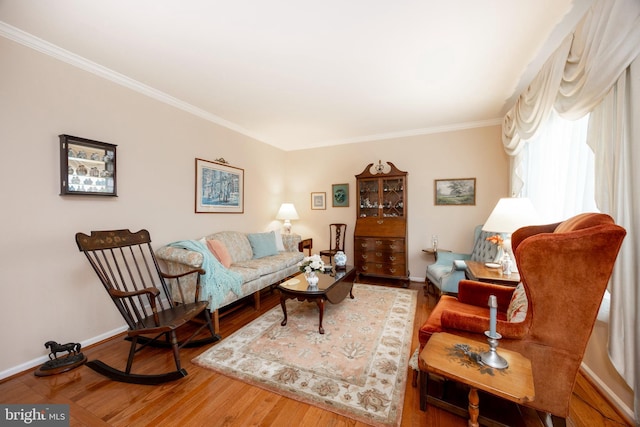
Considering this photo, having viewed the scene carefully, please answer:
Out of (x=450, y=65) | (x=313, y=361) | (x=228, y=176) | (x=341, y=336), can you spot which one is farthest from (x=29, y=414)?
(x=450, y=65)

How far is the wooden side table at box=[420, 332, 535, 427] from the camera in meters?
0.98

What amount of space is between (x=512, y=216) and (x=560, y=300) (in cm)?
115

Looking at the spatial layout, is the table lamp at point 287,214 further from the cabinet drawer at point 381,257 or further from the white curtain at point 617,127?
the white curtain at point 617,127

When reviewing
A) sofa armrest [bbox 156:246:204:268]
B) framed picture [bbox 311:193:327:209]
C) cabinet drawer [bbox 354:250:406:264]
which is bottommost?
cabinet drawer [bbox 354:250:406:264]

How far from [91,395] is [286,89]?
10.2 feet

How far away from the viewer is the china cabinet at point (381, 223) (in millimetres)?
3869

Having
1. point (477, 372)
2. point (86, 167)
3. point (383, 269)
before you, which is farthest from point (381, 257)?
point (86, 167)

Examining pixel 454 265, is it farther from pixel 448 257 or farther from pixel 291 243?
pixel 291 243

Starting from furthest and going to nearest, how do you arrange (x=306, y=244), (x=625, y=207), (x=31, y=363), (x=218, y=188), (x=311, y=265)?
(x=306, y=244) < (x=218, y=188) < (x=311, y=265) < (x=31, y=363) < (x=625, y=207)

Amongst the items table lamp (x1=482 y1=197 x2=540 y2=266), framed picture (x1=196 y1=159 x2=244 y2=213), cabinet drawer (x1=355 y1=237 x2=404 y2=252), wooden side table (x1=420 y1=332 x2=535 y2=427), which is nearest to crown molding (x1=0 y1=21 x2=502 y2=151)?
framed picture (x1=196 y1=159 x2=244 y2=213)

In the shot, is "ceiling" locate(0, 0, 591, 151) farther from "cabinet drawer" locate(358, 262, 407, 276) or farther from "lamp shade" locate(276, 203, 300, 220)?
"cabinet drawer" locate(358, 262, 407, 276)

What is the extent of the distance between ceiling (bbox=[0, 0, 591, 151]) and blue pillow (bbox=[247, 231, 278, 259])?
6.35 ft

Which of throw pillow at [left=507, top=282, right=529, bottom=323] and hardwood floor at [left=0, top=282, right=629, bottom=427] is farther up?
throw pillow at [left=507, top=282, right=529, bottom=323]

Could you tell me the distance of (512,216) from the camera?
2.09 meters
